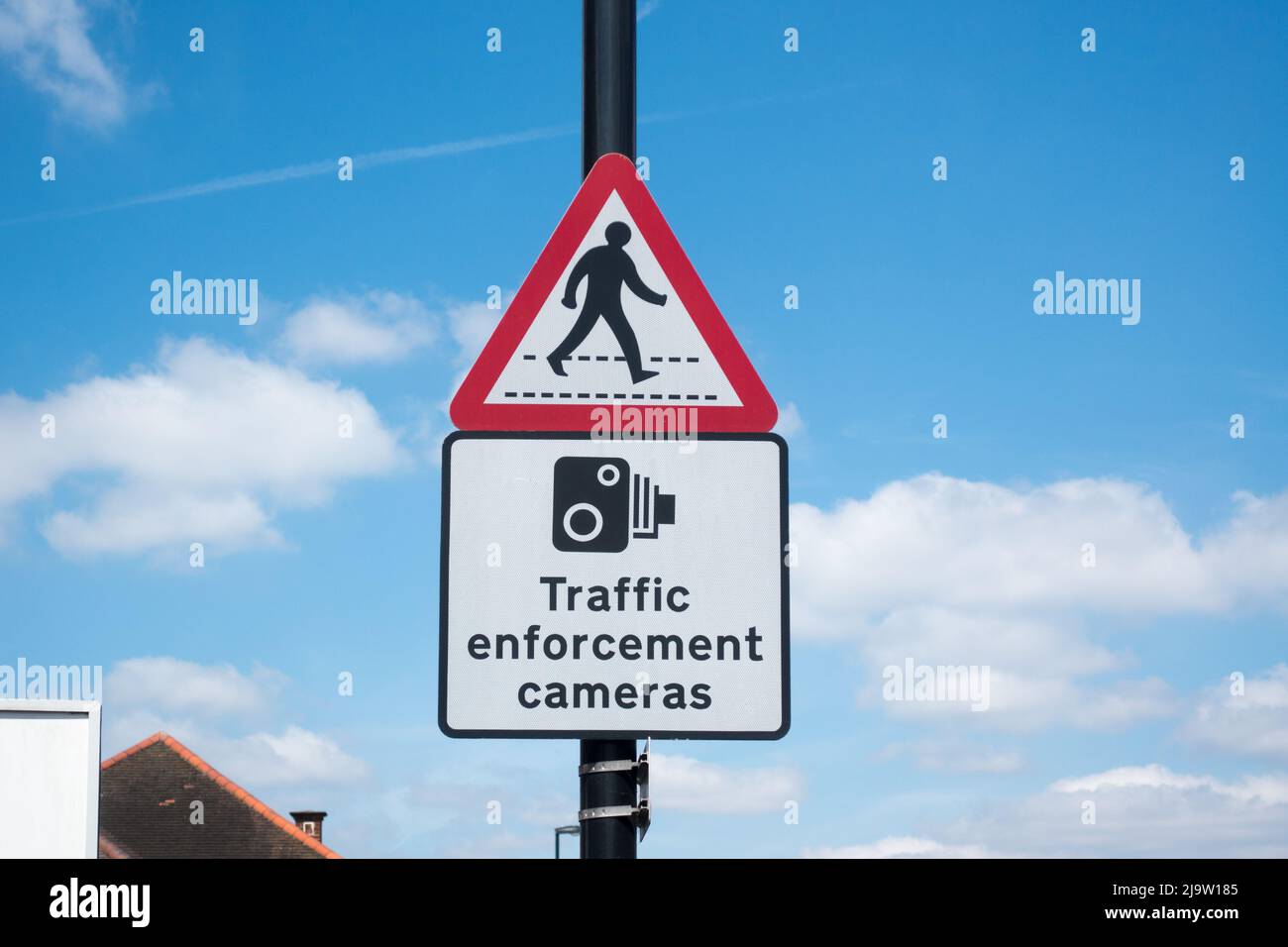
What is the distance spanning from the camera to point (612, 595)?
2514 millimetres

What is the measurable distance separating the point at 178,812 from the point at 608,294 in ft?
143

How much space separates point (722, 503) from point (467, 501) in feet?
1.54

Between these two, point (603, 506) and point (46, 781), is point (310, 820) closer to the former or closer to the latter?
point (46, 781)

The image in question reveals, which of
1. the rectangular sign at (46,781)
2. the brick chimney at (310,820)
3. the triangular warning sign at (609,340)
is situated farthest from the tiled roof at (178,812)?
the triangular warning sign at (609,340)

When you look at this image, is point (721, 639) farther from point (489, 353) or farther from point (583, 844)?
point (489, 353)

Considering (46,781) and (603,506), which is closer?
(603,506)

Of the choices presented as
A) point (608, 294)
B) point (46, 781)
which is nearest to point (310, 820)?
point (46, 781)

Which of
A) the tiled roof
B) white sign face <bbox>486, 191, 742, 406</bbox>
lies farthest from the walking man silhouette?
the tiled roof

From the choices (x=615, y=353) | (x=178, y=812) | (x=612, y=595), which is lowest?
(x=178, y=812)

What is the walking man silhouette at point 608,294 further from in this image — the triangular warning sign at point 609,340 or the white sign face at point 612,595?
the white sign face at point 612,595

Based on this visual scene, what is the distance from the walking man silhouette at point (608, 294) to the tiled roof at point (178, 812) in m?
39.9
